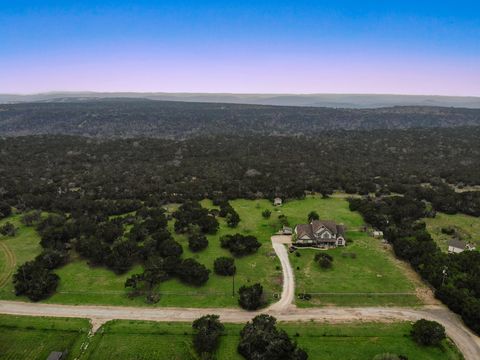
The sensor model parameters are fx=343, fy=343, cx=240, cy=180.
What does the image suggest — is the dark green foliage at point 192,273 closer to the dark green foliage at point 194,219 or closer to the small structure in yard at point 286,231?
the dark green foliage at point 194,219

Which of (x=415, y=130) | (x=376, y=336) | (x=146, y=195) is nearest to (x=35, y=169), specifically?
(x=146, y=195)

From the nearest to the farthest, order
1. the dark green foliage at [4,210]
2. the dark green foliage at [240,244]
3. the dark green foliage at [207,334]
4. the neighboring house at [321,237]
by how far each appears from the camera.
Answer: the dark green foliage at [207,334]
the dark green foliage at [240,244]
the neighboring house at [321,237]
the dark green foliage at [4,210]

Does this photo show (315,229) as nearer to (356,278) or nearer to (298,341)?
(356,278)

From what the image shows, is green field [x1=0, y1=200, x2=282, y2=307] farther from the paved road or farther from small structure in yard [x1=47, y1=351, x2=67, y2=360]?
small structure in yard [x1=47, y1=351, x2=67, y2=360]

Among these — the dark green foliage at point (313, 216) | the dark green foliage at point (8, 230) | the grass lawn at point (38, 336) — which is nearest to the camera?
the grass lawn at point (38, 336)

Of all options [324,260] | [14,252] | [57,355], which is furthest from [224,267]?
[14,252]

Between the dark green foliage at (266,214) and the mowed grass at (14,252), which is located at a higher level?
the dark green foliage at (266,214)

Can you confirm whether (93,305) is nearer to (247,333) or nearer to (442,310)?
(247,333)

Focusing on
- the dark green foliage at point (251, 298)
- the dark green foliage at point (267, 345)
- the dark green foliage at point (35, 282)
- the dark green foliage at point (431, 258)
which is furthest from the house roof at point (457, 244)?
the dark green foliage at point (35, 282)
